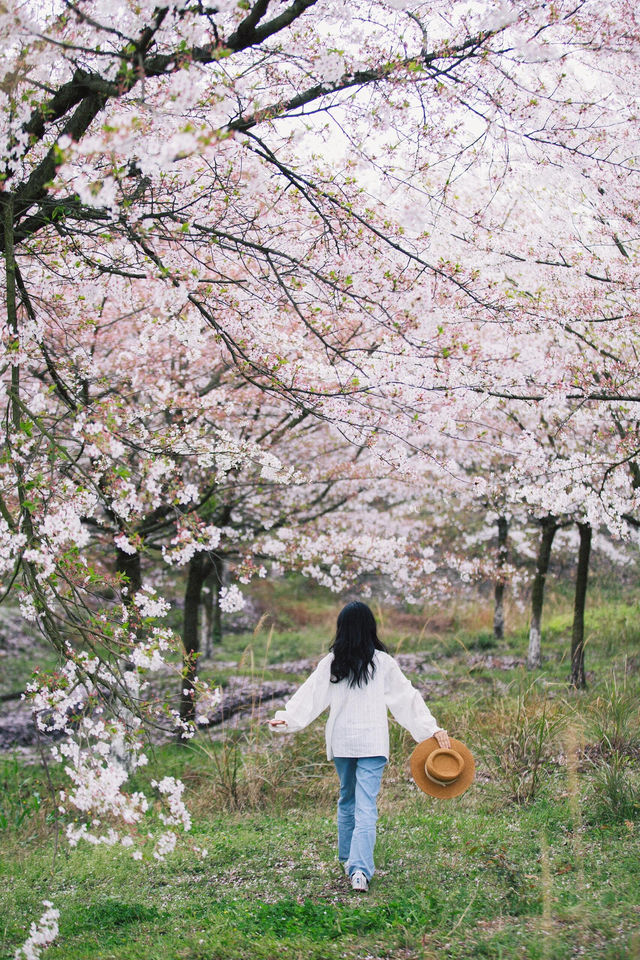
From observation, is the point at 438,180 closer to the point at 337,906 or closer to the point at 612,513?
the point at 612,513

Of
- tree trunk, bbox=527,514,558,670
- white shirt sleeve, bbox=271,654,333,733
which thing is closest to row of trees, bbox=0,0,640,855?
white shirt sleeve, bbox=271,654,333,733

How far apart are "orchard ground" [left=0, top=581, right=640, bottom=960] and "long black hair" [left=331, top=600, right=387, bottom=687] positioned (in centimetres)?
109

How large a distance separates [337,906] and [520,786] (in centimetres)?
219

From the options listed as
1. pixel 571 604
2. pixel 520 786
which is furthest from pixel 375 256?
pixel 571 604

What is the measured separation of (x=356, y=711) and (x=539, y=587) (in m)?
7.11

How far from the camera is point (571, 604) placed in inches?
655

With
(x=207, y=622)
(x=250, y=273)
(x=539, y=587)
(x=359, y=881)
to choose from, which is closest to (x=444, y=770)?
(x=359, y=881)

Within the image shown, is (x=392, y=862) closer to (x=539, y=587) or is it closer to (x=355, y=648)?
(x=355, y=648)

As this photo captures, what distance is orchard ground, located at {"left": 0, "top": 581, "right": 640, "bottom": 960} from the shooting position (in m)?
3.42

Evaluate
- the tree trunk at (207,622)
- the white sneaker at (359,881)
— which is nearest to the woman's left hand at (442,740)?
the white sneaker at (359,881)

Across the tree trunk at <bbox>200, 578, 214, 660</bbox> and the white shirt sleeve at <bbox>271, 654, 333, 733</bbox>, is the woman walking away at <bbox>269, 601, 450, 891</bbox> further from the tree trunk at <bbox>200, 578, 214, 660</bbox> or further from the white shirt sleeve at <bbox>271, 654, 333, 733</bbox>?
the tree trunk at <bbox>200, 578, 214, 660</bbox>

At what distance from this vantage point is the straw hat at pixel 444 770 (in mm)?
4047

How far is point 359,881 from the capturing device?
3.99 m

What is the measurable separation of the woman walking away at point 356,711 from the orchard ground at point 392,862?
1.54ft
